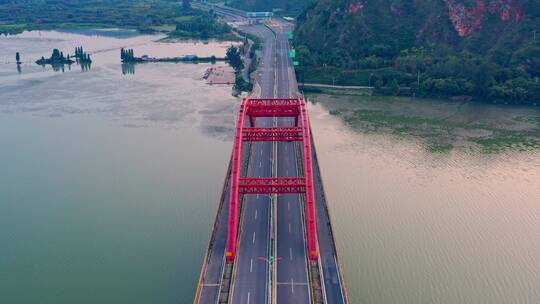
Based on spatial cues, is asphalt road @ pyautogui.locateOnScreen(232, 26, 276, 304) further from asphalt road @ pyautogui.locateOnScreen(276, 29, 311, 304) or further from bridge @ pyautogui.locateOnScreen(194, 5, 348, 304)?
asphalt road @ pyautogui.locateOnScreen(276, 29, 311, 304)

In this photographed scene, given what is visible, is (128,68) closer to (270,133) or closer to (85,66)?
(85,66)

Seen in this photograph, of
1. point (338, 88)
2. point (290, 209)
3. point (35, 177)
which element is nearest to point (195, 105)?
point (338, 88)

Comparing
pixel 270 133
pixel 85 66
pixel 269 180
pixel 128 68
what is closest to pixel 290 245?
pixel 269 180

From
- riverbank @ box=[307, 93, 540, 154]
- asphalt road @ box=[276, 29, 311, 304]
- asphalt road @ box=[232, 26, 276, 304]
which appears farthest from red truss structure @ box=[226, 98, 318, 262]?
riverbank @ box=[307, 93, 540, 154]

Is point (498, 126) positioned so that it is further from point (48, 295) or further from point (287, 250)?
point (48, 295)

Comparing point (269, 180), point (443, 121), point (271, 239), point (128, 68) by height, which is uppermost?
point (128, 68)
